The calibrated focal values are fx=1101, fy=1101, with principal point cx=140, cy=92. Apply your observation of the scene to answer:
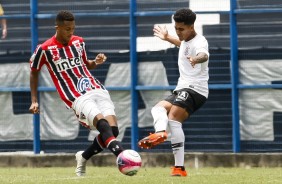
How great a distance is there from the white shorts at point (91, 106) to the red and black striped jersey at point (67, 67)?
0.10 meters

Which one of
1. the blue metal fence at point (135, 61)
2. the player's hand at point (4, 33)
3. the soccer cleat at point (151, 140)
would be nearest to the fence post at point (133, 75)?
the blue metal fence at point (135, 61)

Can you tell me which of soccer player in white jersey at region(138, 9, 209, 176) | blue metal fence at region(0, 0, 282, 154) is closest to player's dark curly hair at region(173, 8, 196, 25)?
soccer player in white jersey at region(138, 9, 209, 176)

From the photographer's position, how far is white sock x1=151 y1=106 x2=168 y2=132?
13641 mm

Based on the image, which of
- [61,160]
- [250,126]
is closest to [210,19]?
[250,126]

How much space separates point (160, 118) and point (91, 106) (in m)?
0.93

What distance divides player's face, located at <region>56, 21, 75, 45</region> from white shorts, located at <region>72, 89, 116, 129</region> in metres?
0.78

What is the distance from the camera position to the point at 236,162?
58.2 feet

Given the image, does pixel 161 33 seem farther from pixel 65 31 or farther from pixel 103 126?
pixel 103 126

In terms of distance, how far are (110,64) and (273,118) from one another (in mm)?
3025

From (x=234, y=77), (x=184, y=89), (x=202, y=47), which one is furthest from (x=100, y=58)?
(x=234, y=77)

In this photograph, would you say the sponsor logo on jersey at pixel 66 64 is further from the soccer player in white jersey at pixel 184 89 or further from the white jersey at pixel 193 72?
the white jersey at pixel 193 72

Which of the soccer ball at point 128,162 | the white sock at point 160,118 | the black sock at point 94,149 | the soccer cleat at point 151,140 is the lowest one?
the black sock at point 94,149

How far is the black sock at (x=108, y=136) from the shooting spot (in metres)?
12.8

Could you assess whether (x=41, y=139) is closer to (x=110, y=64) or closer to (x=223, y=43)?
(x=110, y=64)
